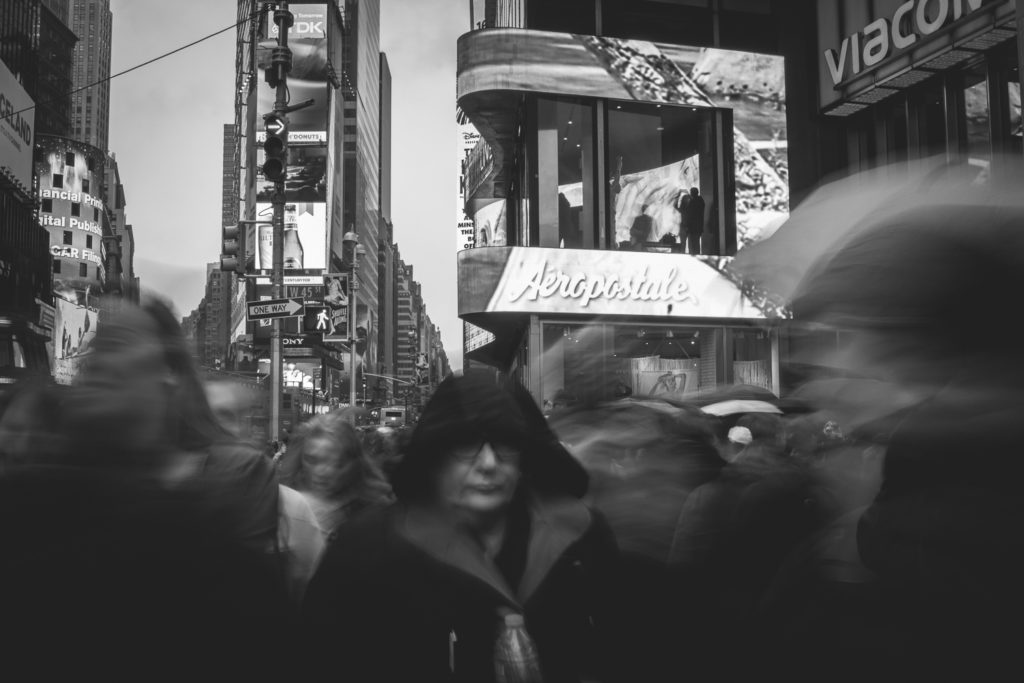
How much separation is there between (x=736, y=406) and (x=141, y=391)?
7.19 m

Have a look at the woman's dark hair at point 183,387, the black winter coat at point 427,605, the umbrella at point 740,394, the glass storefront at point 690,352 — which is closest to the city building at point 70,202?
the glass storefront at point 690,352

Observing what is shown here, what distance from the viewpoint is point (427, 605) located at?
97.8 inches

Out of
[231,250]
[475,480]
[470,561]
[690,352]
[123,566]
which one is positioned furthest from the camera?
[690,352]

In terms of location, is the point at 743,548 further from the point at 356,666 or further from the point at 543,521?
the point at 356,666

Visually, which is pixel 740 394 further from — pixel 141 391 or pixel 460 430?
pixel 141 391

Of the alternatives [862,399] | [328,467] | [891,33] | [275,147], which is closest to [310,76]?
[891,33]

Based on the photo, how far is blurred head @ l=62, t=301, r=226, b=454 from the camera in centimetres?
222

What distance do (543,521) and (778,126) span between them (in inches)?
964

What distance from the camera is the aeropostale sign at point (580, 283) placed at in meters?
22.6

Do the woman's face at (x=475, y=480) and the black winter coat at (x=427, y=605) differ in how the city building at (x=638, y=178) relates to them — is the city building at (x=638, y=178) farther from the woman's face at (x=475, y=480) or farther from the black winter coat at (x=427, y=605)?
the black winter coat at (x=427, y=605)

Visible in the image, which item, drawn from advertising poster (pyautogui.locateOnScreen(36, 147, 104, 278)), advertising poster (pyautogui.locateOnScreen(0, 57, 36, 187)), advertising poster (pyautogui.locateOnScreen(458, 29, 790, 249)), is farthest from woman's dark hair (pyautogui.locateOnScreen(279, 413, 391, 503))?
advertising poster (pyautogui.locateOnScreen(36, 147, 104, 278))

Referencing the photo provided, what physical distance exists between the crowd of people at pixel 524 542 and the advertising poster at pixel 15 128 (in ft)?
146

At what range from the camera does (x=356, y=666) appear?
2.43 metres

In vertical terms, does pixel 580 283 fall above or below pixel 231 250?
above
